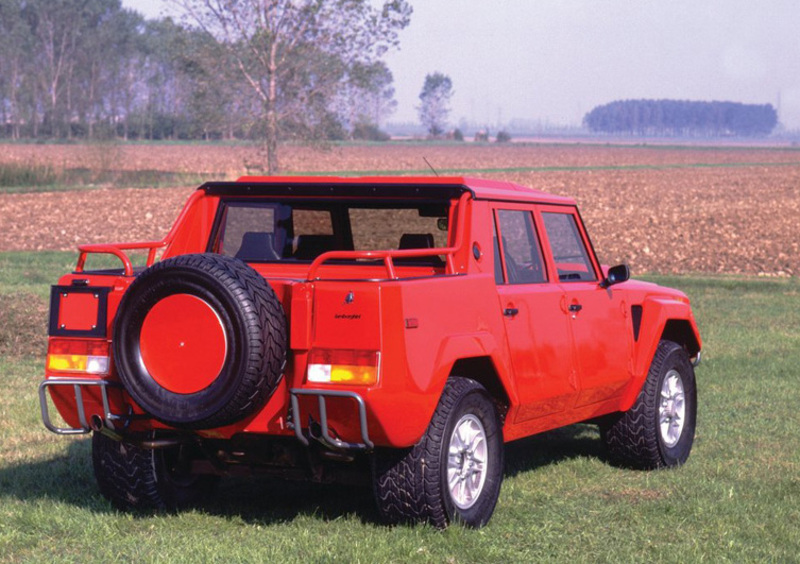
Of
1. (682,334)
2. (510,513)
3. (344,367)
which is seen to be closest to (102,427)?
(344,367)

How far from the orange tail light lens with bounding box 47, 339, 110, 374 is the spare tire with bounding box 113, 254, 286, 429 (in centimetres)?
33

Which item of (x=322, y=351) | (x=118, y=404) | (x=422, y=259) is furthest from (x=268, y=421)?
(x=422, y=259)

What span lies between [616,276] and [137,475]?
10.6 ft

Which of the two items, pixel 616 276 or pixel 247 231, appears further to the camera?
pixel 616 276

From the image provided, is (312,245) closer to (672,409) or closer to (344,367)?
(344,367)

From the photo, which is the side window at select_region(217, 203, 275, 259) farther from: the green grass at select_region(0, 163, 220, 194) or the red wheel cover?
the green grass at select_region(0, 163, 220, 194)

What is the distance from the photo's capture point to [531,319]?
6.92 metres

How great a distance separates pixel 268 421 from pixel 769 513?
9.54ft

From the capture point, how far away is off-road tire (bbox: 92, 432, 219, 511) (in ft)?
21.7

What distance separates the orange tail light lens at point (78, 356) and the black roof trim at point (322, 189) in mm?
1388

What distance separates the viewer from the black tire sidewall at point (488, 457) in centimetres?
608

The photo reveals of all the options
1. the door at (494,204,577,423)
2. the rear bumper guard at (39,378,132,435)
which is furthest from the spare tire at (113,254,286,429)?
the door at (494,204,577,423)

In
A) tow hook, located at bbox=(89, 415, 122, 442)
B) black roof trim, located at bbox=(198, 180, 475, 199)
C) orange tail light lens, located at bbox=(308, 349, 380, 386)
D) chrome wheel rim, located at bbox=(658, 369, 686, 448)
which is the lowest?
chrome wheel rim, located at bbox=(658, 369, 686, 448)

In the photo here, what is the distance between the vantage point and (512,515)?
22.2 ft
